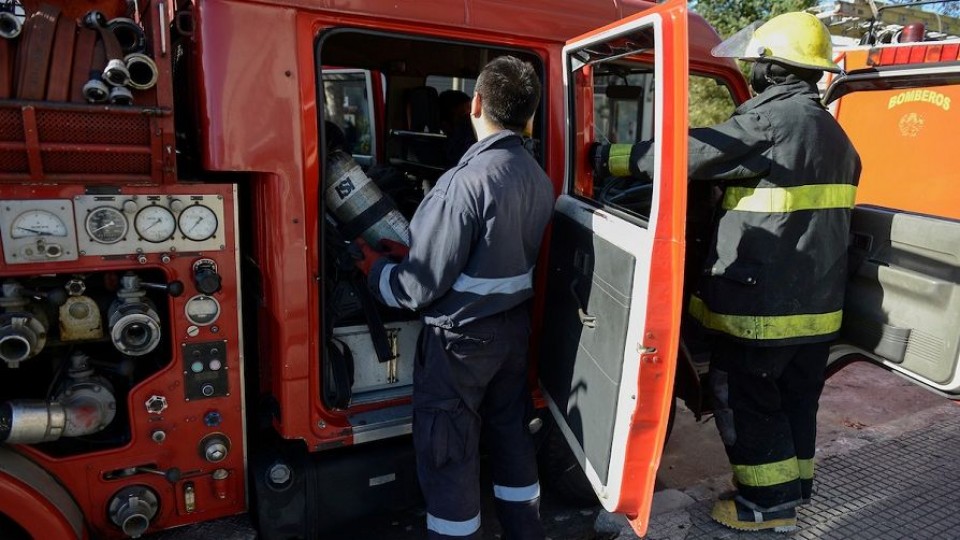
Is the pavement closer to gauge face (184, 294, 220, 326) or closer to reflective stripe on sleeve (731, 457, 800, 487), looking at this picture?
reflective stripe on sleeve (731, 457, 800, 487)

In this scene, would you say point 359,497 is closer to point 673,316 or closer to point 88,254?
point 88,254

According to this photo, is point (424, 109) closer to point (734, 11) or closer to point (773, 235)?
point (773, 235)

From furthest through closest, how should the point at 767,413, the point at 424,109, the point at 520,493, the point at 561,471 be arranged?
1. the point at 424,109
2. the point at 561,471
3. the point at 767,413
4. the point at 520,493

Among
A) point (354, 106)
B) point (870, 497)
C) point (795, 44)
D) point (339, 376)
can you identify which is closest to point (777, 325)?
point (795, 44)

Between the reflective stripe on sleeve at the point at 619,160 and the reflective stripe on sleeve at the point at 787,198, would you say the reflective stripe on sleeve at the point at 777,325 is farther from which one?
the reflective stripe on sleeve at the point at 619,160

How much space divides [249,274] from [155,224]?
0.55 metres

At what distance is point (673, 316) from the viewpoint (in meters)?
1.75

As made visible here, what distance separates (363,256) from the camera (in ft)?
7.77

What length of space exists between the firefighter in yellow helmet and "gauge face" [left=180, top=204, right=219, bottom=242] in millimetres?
1448

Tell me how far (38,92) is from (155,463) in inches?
47.6

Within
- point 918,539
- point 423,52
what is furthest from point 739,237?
point 423,52

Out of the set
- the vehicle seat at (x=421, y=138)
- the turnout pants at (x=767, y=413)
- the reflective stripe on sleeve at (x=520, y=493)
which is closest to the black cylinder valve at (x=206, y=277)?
the reflective stripe on sleeve at (x=520, y=493)

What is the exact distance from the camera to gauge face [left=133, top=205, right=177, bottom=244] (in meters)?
1.92

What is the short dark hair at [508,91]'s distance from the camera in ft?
7.07
